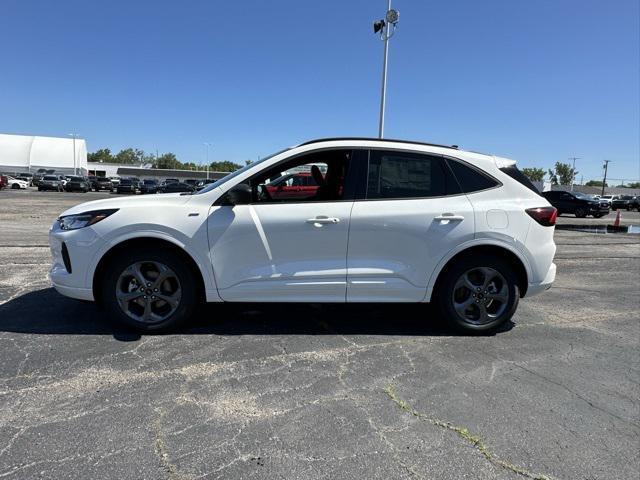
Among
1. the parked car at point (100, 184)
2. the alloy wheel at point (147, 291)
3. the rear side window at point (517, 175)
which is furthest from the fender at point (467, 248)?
the parked car at point (100, 184)

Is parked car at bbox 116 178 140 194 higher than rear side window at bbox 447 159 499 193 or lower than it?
lower

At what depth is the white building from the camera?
9762 centimetres

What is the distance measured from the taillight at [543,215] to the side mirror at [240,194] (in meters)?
Result: 2.67

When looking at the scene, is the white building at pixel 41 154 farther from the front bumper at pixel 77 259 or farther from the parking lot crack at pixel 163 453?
the parking lot crack at pixel 163 453

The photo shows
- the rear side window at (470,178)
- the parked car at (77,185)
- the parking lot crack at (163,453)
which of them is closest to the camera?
the parking lot crack at (163,453)

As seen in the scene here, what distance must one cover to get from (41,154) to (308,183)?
116 meters

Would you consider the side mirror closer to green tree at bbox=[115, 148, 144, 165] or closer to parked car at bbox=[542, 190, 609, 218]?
parked car at bbox=[542, 190, 609, 218]

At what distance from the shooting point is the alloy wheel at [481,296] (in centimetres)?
439

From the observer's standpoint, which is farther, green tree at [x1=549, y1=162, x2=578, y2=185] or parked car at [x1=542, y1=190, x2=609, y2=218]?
green tree at [x1=549, y1=162, x2=578, y2=185]

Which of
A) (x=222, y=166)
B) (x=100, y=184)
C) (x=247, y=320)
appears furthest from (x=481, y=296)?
(x=222, y=166)

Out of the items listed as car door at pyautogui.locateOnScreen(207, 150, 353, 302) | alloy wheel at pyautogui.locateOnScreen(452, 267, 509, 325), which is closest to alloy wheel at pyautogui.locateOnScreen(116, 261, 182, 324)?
car door at pyautogui.locateOnScreen(207, 150, 353, 302)

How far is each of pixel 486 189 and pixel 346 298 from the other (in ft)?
5.67

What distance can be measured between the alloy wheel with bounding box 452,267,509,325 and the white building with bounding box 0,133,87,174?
106737 mm

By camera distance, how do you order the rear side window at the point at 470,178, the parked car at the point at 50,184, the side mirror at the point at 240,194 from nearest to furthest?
the side mirror at the point at 240,194 → the rear side window at the point at 470,178 → the parked car at the point at 50,184
